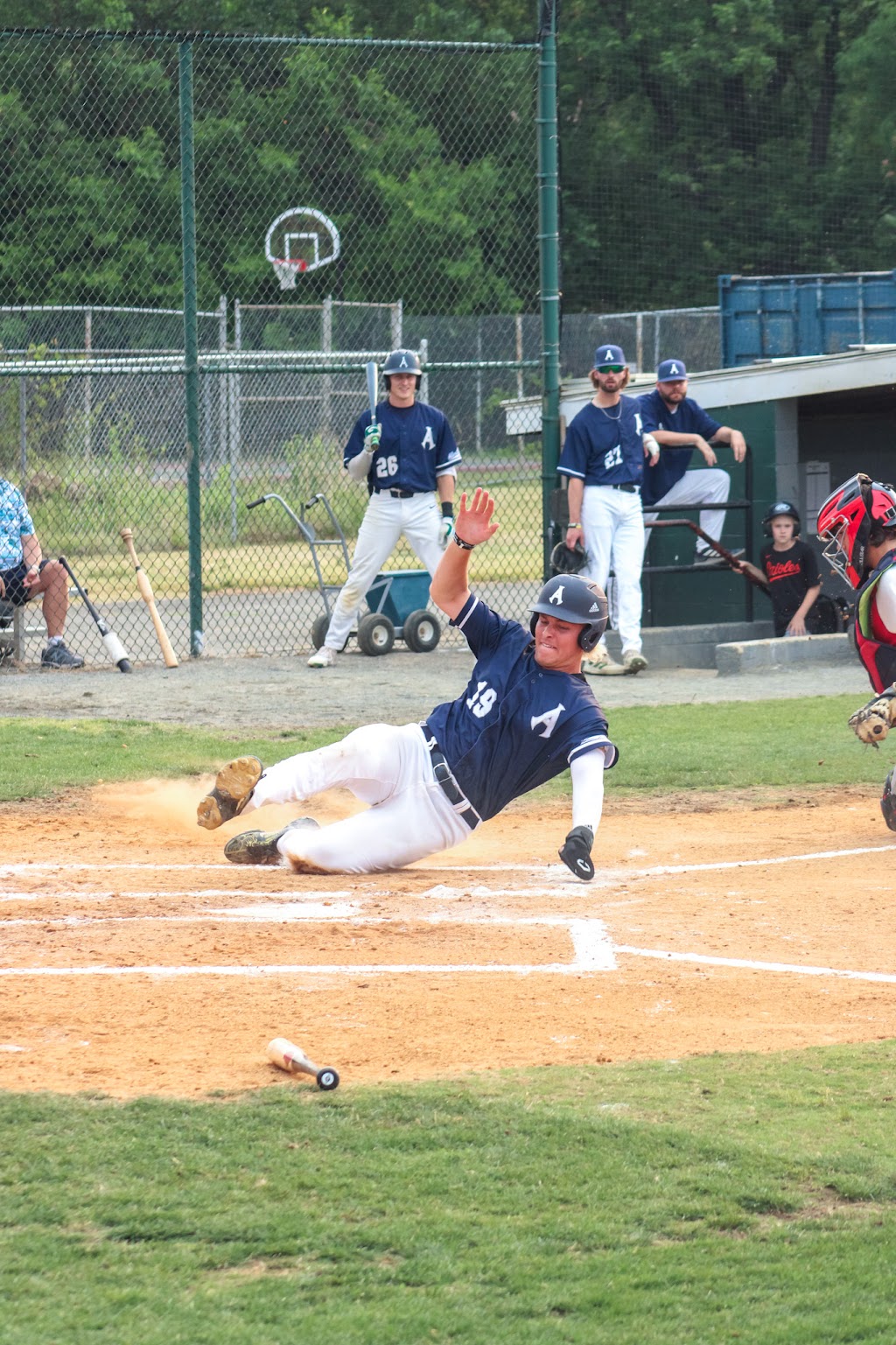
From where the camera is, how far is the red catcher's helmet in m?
7.25

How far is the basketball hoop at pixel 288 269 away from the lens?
74.7ft

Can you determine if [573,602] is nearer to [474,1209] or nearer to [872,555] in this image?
[872,555]

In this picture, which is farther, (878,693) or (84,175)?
(84,175)

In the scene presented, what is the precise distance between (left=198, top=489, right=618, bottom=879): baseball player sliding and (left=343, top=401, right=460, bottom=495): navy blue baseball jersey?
5.73m

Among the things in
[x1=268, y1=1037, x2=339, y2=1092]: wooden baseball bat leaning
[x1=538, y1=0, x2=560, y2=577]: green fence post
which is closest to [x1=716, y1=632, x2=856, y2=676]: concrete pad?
[x1=538, y1=0, x2=560, y2=577]: green fence post

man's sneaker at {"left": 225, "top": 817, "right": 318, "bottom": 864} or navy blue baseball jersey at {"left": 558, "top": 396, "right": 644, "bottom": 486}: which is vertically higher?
navy blue baseball jersey at {"left": 558, "top": 396, "right": 644, "bottom": 486}

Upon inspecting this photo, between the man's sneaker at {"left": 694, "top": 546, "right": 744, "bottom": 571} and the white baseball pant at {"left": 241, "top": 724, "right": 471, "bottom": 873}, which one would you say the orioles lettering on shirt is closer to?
the man's sneaker at {"left": 694, "top": 546, "right": 744, "bottom": 571}

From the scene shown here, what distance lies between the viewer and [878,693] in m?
7.59

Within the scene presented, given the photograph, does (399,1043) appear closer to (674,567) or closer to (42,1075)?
(42,1075)

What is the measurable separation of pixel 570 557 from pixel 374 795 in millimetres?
5800

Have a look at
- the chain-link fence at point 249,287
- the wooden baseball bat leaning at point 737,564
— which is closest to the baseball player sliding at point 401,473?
the wooden baseball bat leaning at point 737,564

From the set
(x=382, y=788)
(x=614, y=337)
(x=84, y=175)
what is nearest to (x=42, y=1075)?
(x=382, y=788)

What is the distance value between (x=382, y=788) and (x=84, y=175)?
21.2 meters

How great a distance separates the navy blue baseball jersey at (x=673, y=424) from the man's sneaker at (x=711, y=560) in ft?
2.75
